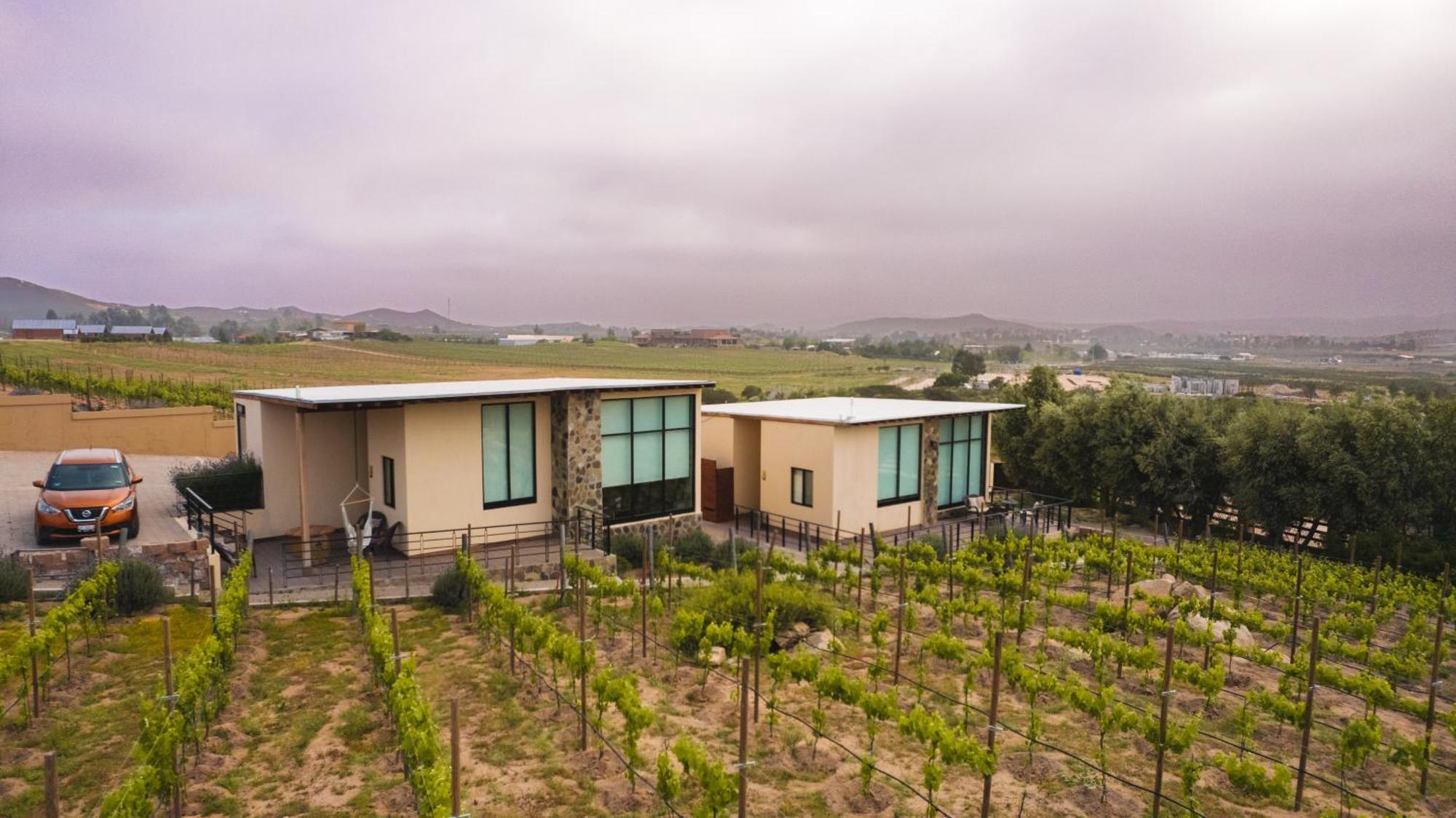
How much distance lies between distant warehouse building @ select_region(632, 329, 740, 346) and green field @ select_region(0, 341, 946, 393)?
22.8 ft

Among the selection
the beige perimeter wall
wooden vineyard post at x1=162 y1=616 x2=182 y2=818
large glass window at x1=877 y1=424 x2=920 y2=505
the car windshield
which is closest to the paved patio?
the beige perimeter wall

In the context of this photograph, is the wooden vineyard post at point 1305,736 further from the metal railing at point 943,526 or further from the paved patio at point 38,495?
the paved patio at point 38,495

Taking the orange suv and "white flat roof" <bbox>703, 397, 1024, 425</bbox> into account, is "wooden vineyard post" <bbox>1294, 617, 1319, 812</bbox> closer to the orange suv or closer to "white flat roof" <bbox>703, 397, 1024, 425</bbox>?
"white flat roof" <bbox>703, 397, 1024, 425</bbox>

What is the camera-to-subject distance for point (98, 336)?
5203cm

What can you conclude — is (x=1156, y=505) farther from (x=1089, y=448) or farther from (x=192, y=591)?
(x=192, y=591)

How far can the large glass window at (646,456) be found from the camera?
52.5 ft

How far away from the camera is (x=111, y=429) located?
23.2 metres

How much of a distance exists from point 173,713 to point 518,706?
314cm

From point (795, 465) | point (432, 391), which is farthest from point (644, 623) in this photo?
point (795, 465)

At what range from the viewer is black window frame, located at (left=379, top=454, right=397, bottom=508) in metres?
14.4

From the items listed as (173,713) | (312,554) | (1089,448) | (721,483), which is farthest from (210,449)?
(1089,448)

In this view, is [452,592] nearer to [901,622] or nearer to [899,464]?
[901,622]

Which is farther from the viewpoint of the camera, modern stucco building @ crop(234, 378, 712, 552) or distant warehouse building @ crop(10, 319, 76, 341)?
distant warehouse building @ crop(10, 319, 76, 341)

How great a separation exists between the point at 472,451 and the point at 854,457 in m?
7.81
